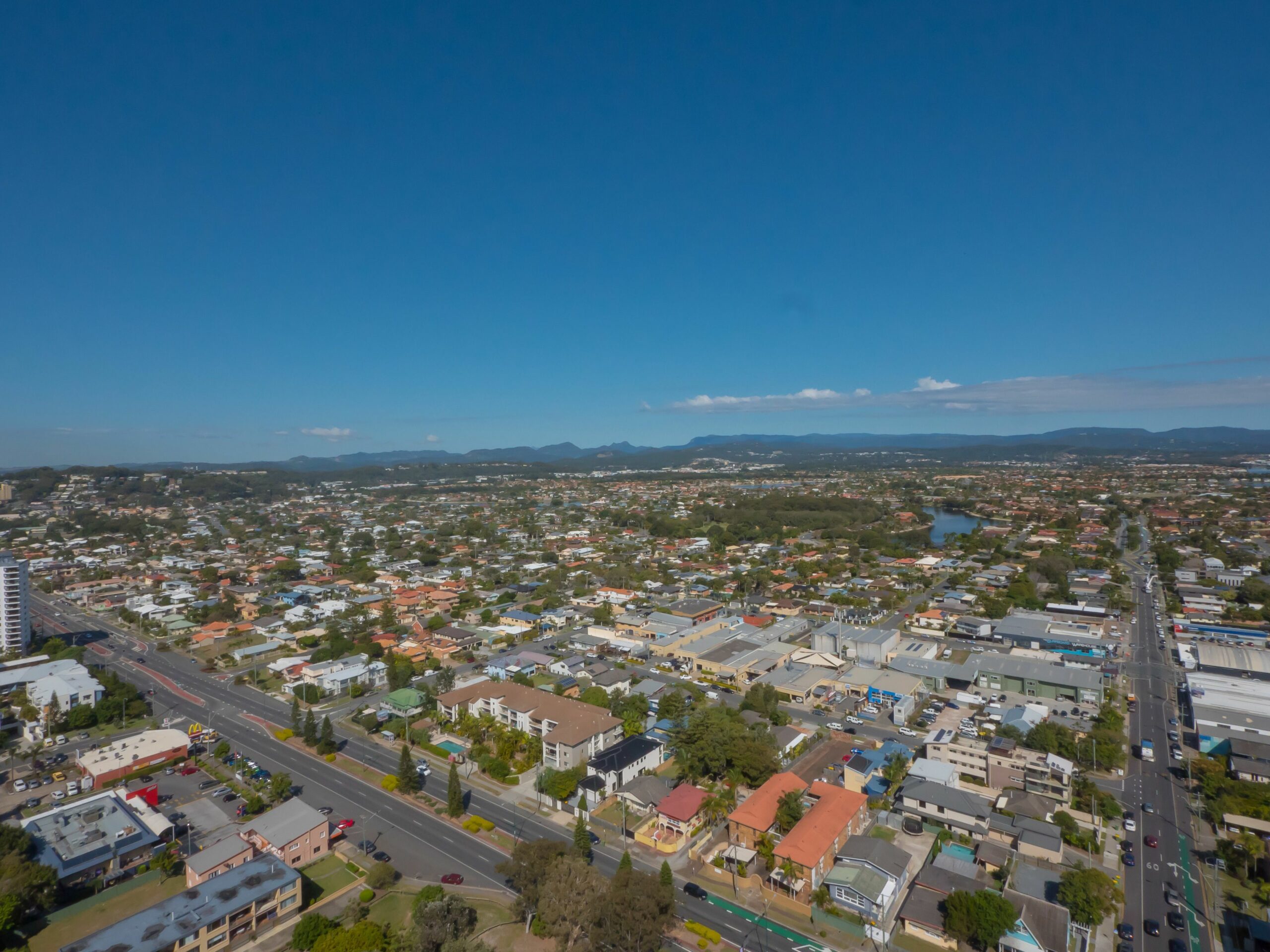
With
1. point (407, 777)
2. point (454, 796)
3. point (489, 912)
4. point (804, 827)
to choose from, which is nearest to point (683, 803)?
point (804, 827)

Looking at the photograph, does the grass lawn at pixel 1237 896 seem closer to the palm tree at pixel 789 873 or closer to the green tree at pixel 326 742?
the palm tree at pixel 789 873

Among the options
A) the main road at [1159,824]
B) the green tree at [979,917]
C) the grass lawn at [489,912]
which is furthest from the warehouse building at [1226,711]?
the grass lawn at [489,912]

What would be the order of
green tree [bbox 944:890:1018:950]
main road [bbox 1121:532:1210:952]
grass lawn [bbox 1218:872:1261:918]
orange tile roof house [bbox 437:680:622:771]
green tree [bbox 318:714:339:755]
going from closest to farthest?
1. green tree [bbox 944:890:1018:950]
2. main road [bbox 1121:532:1210:952]
3. grass lawn [bbox 1218:872:1261:918]
4. orange tile roof house [bbox 437:680:622:771]
5. green tree [bbox 318:714:339:755]

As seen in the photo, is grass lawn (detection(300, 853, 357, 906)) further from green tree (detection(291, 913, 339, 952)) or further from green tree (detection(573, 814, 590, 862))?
green tree (detection(573, 814, 590, 862))

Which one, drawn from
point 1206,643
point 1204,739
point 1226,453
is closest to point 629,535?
point 1206,643

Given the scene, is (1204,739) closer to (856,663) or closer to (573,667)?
(856,663)

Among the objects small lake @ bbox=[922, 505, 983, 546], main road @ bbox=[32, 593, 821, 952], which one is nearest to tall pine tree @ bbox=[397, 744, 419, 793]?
main road @ bbox=[32, 593, 821, 952]
